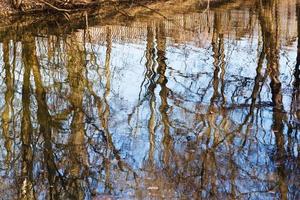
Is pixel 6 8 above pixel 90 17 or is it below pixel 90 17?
above

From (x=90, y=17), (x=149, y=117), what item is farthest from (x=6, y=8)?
(x=149, y=117)

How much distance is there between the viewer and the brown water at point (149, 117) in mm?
6418

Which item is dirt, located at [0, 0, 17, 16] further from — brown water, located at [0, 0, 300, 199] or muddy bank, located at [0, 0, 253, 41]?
brown water, located at [0, 0, 300, 199]

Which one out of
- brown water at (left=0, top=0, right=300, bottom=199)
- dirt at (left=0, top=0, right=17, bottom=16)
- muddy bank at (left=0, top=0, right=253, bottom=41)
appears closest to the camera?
brown water at (left=0, top=0, right=300, bottom=199)

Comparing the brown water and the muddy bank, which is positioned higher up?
the muddy bank

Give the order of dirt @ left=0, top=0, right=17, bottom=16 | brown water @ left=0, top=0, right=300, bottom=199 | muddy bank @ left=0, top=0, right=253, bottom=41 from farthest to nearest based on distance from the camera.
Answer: dirt @ left=0, top=0, right=17, bottom=16 → muddy bank @ left=0, top=0, right=253, bottom=41 → brown water @ left=0, top=0, right=300, bottom=199

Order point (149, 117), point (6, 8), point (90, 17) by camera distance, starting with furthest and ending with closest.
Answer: point (90, 17) < point (6, 8) < point (149, 117)

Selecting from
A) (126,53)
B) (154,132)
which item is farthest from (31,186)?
(126,53)

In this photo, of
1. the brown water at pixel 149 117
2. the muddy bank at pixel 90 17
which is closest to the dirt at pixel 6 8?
the muddy bank at pixel 90 17

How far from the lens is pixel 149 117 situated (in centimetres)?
909

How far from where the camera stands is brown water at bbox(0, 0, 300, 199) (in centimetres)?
642

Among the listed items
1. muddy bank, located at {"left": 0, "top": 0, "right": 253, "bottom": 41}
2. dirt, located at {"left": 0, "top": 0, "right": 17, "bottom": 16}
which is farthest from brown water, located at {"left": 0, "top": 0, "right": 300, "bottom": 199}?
dirt, located at {"left": 0, "top": 0, "right": 17, "bottom": 16}

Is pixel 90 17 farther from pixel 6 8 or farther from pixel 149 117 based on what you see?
pixel 149 117

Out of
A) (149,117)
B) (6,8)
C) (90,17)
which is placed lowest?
(149,117)
